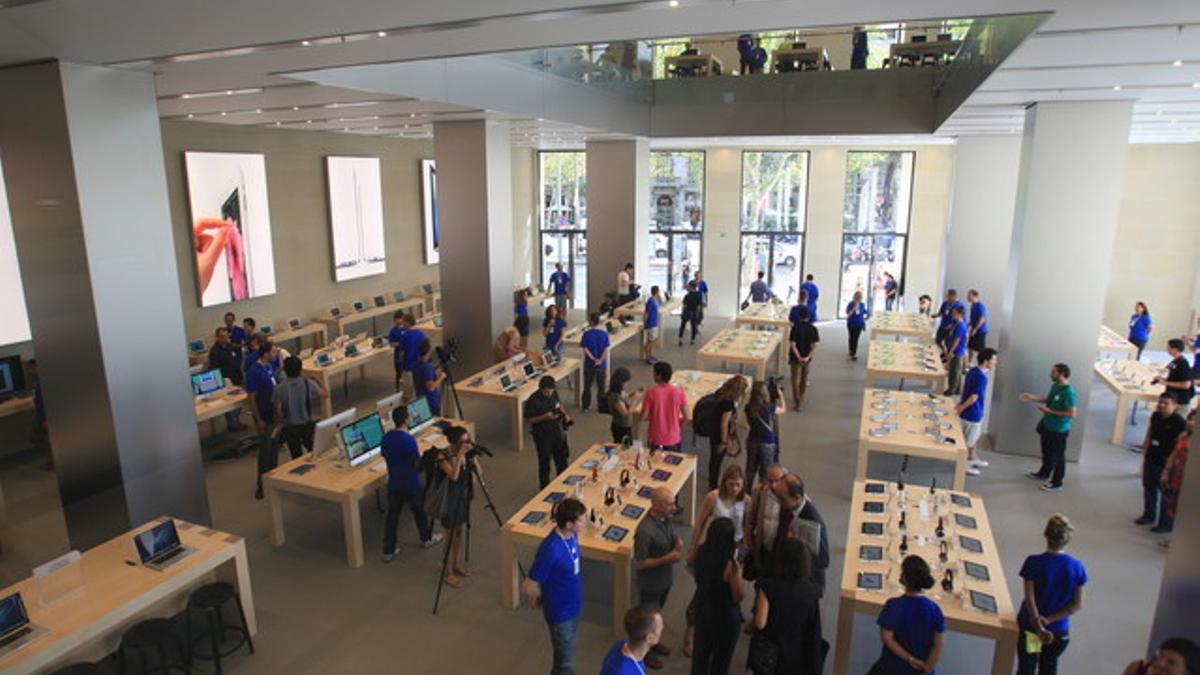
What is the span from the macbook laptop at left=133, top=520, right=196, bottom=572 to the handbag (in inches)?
164

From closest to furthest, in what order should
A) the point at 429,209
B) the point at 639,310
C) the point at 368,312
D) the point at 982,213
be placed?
the point at 982,213 < the point at 639,310 < the point at 368,312 < the point at 429,209

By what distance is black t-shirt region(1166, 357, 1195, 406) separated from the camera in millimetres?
9844

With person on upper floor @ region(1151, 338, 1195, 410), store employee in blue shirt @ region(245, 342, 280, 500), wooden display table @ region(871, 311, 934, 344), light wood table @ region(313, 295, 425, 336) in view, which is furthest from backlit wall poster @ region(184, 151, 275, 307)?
person on upper floor @ region(1151, 338, 1195, 410)

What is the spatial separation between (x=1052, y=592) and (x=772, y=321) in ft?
32.1

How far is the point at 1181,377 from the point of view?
9.85m

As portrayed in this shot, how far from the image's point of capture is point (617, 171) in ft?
55.1

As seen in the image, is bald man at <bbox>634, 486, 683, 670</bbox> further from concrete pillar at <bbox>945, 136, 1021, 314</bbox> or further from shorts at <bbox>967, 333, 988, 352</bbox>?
concrete pillar at <bbox>945, 136, 1021, 314</bbox>

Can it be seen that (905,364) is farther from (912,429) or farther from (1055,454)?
(912,429)

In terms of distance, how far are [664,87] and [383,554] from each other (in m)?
12.3

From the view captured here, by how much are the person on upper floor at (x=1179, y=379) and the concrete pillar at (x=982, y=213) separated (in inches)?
217

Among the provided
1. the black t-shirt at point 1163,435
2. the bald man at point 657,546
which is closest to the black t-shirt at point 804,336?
the black t-shirt at point 1163,435

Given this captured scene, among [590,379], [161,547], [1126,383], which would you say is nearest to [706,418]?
[590,379]

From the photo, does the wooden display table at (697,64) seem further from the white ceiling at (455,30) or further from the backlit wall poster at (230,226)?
the white ceiling at (455,30)

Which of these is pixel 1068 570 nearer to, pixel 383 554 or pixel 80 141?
pixel 383 554
